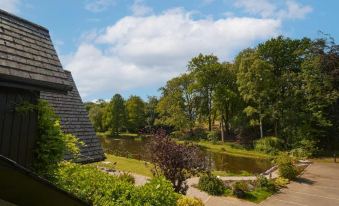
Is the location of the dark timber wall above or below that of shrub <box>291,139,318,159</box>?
above

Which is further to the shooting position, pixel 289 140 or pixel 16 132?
pixel 289 140

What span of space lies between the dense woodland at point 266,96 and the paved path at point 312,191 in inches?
475

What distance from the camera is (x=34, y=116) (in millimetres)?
6367

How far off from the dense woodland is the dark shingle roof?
1499 cm

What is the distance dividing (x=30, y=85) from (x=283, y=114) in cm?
3900

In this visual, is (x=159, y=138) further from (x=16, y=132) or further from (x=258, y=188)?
(x=16, y=132)

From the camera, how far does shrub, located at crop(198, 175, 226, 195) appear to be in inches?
802

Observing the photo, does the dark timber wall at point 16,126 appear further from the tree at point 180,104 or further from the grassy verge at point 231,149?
the tree at point 180,104

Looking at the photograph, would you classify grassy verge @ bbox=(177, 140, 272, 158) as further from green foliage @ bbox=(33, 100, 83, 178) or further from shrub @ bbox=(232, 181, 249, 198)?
green foliage @ bbox=(33, 100, 83, 178)

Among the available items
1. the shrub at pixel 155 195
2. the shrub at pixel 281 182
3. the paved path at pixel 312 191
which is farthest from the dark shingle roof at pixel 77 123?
the shrub at pixel 281 182

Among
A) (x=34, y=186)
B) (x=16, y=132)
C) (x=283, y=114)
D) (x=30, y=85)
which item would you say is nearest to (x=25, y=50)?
(x=30, y=85)

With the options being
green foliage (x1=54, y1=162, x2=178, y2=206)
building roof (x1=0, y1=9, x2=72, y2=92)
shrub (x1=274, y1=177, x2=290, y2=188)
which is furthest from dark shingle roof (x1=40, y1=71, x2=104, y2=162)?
shrub (x1=274, y1=177, x2=290, y2=188)

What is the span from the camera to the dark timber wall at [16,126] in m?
5.73

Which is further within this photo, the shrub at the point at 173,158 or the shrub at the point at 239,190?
the shrub at the point at 239,190
